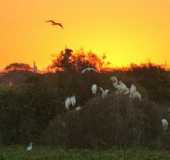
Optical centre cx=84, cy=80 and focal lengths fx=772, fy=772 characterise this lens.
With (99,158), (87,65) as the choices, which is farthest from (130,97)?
(87,65)

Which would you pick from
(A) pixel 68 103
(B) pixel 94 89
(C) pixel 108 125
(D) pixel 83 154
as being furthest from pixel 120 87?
(D) pixel 83 154

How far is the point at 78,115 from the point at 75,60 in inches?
520

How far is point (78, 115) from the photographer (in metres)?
20.9

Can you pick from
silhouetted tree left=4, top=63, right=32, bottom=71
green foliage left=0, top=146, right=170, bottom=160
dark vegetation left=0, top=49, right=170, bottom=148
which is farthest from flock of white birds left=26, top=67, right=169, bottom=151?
silhouetted tree left=4, top=63, right=32, bottom=71

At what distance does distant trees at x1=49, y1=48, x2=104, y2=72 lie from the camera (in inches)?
1321

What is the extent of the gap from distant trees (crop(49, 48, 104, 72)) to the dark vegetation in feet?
16.5

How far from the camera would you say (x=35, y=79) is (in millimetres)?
25656

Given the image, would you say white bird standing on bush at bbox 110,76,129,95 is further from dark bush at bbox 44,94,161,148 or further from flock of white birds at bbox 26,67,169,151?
dark bush at bbox 44,94,161,148

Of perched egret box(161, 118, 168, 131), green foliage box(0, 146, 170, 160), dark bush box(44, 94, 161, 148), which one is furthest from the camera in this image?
perched egret box(161, 118, 168, 131)

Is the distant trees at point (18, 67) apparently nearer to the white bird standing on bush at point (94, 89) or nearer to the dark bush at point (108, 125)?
the white bird standing on bush at point (94, 89)

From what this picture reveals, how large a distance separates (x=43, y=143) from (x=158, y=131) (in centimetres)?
323

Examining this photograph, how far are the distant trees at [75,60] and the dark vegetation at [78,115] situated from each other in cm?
502

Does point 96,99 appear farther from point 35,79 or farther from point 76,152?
point 35,79

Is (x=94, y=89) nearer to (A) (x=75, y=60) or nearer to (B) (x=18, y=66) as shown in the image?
(A) (x=75, y=60)
